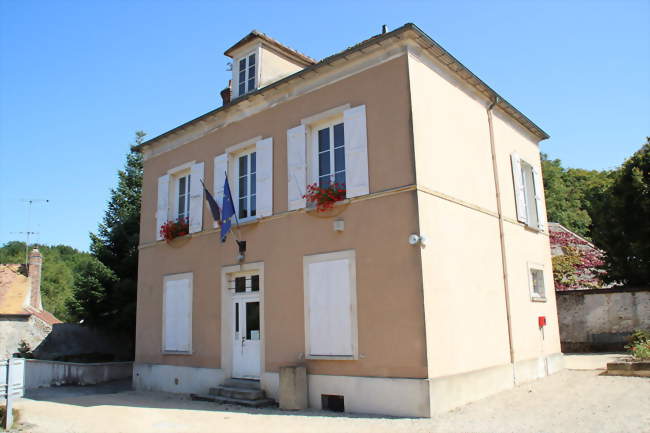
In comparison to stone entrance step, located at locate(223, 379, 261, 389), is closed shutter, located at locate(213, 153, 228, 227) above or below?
above

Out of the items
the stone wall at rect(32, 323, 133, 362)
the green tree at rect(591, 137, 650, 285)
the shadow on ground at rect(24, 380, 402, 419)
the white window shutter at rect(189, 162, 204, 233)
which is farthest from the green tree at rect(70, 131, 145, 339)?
the green tree at rect(591, 137, 650, 285)

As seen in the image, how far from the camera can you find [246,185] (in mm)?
11250

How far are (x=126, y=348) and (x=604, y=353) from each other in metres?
14.9

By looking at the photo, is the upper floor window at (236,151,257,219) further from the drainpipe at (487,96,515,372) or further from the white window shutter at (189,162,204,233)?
the drainpipe at (487,96,515,372)

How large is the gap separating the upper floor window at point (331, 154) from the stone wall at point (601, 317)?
28.5ft

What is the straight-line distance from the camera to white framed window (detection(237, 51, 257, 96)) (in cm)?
1223

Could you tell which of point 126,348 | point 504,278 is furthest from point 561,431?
point 126,348

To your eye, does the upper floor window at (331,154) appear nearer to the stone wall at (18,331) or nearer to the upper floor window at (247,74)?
the upper floor window at (247,74)

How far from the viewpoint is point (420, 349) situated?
7.75m

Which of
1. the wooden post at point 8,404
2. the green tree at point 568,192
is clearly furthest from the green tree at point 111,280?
the green tree at point 568,192

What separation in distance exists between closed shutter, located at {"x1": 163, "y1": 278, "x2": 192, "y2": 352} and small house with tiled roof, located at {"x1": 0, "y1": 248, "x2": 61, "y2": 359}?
1190cm

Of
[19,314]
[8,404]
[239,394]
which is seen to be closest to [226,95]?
[239,394]

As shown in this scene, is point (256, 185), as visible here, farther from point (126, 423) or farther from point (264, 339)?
point (126, 423)

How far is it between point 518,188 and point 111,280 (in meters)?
12.5
